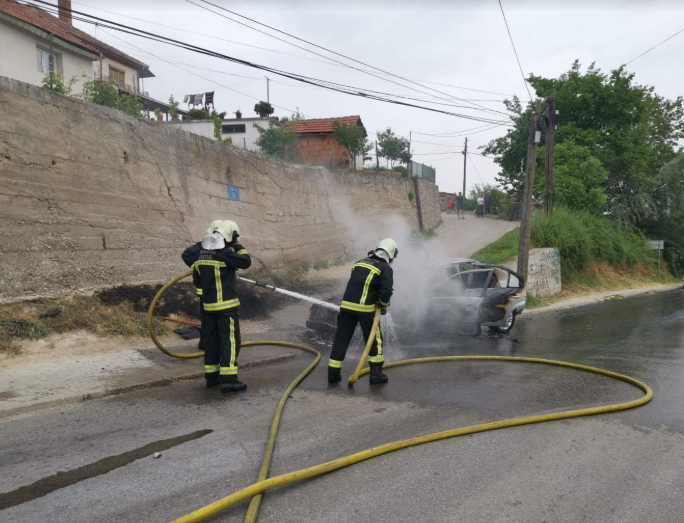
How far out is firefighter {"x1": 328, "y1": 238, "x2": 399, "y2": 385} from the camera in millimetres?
6082

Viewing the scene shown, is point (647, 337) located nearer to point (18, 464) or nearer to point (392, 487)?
point (392, 487)

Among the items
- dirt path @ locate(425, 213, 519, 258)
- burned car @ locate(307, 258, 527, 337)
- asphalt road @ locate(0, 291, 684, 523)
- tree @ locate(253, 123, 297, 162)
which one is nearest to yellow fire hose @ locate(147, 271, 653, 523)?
asphalt road @ locate(0, 291, 684, 523)

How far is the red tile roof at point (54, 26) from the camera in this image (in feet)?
68.8

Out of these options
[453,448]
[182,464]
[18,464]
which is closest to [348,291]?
[453,448]

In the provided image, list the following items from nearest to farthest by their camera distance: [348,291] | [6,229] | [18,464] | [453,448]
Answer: [18,464], [453,448], [348,291], [6,229]

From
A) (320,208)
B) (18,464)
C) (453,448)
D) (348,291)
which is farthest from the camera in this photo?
(320,208)

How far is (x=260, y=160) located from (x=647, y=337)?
1007 cm

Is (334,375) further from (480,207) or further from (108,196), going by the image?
(480,207)

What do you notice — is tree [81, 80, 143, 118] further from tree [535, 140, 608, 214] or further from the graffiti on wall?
tree [535, 140, 608, 214]

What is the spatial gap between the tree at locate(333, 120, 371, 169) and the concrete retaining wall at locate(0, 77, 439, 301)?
29.9 ft

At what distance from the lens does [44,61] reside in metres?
23.0

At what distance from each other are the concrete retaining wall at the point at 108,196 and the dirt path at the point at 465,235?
10.1 m

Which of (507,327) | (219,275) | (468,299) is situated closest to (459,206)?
(507,327)

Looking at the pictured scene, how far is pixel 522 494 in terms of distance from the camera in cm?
339
